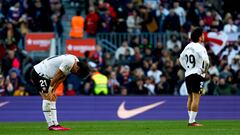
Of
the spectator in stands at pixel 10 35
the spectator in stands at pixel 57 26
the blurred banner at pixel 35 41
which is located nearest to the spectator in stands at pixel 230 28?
the spectator in stands at pixel 57 26

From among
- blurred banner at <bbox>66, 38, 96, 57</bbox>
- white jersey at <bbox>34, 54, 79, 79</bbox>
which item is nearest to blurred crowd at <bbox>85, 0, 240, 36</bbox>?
blurred banner at <bbox>66, 38, 96, 57</bbox>

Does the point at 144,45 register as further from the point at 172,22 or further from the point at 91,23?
the point at 91,23

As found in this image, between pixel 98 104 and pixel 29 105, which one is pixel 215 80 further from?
pixel 29 105

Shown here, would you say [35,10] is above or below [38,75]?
above

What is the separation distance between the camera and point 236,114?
26422mm

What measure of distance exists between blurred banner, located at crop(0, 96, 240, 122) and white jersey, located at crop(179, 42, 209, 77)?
6.60 meters

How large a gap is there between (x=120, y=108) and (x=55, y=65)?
7.65 metres

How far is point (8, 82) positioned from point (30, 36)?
2.53m

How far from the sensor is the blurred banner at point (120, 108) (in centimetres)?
2603

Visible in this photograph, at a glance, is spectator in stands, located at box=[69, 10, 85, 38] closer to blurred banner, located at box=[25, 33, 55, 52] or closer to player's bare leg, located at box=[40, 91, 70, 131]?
blurred banner, located at box=[25, 33, 55, 52]

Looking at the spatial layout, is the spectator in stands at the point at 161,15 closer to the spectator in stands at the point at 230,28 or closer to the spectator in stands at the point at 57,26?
the spectator in stands at the point at 230,28

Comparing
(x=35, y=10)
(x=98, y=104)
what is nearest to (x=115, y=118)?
(x=98, y=104)

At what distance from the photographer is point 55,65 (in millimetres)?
18781

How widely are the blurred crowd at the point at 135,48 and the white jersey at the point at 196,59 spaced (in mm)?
8019
